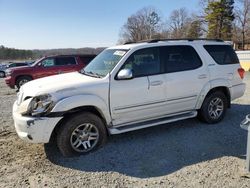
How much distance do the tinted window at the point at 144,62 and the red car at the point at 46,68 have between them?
893 centimetres

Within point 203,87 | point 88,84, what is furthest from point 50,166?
point 203,87

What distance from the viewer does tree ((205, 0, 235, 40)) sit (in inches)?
2180

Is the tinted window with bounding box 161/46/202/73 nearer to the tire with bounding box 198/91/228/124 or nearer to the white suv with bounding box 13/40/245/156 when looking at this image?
the white suv with bounding box 13/40/245/156

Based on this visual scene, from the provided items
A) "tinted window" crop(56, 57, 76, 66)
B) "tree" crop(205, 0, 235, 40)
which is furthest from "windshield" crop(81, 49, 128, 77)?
"tree" crop(205, 0, 235, 40)

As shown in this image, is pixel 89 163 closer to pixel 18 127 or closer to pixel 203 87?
pixel 18 127

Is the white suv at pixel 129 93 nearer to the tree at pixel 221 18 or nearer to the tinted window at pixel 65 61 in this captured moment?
the tinted window at pixel 65 61

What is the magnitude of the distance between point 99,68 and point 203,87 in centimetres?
223

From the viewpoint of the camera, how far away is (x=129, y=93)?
205 inches

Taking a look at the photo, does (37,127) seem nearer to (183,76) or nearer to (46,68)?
(183,76)

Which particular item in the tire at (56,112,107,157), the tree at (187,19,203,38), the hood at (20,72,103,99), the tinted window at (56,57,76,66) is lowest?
the tire at (56,112,107,157)

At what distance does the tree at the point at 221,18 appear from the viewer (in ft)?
182

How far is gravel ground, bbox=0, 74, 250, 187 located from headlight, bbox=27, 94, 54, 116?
0.84 m

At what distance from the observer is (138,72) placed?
17.7ft

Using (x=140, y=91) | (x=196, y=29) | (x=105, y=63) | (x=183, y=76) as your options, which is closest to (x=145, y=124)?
(x=140, y=91)
